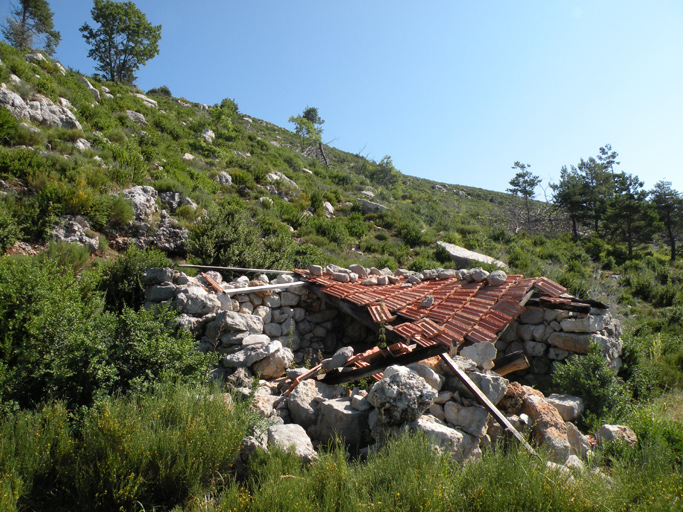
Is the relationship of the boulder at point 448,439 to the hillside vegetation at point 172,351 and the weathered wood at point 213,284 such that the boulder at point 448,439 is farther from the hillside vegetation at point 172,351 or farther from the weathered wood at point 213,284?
the weathered wood at point 213,284

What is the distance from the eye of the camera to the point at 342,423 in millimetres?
3967

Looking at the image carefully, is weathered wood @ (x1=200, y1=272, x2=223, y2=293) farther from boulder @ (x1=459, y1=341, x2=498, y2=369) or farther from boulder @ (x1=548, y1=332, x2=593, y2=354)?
boulder @ (x1=548, y1=332, x2=593, y2=354)

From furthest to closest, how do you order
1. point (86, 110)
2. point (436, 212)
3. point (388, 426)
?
point (436, 212) < point (86, 110) < point (388, 426)

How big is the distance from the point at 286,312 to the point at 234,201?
6.59m

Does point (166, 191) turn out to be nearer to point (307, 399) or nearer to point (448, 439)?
point (307, 399)

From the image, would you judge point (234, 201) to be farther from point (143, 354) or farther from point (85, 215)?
point (143, 354)

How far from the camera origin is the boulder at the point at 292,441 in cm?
332

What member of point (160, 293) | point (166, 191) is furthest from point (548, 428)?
point (166, 191)

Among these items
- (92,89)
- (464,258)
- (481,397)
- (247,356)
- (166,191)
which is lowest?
(247,356)

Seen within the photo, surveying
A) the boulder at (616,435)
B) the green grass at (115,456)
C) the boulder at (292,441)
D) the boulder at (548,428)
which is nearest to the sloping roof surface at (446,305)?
the boulder at (548,428)

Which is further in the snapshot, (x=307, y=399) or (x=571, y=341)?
(x=571, y=341)

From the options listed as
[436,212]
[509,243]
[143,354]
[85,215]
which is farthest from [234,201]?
[509,243]

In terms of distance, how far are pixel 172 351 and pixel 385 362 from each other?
2705 millimetres

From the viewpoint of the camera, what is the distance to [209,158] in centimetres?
1734
